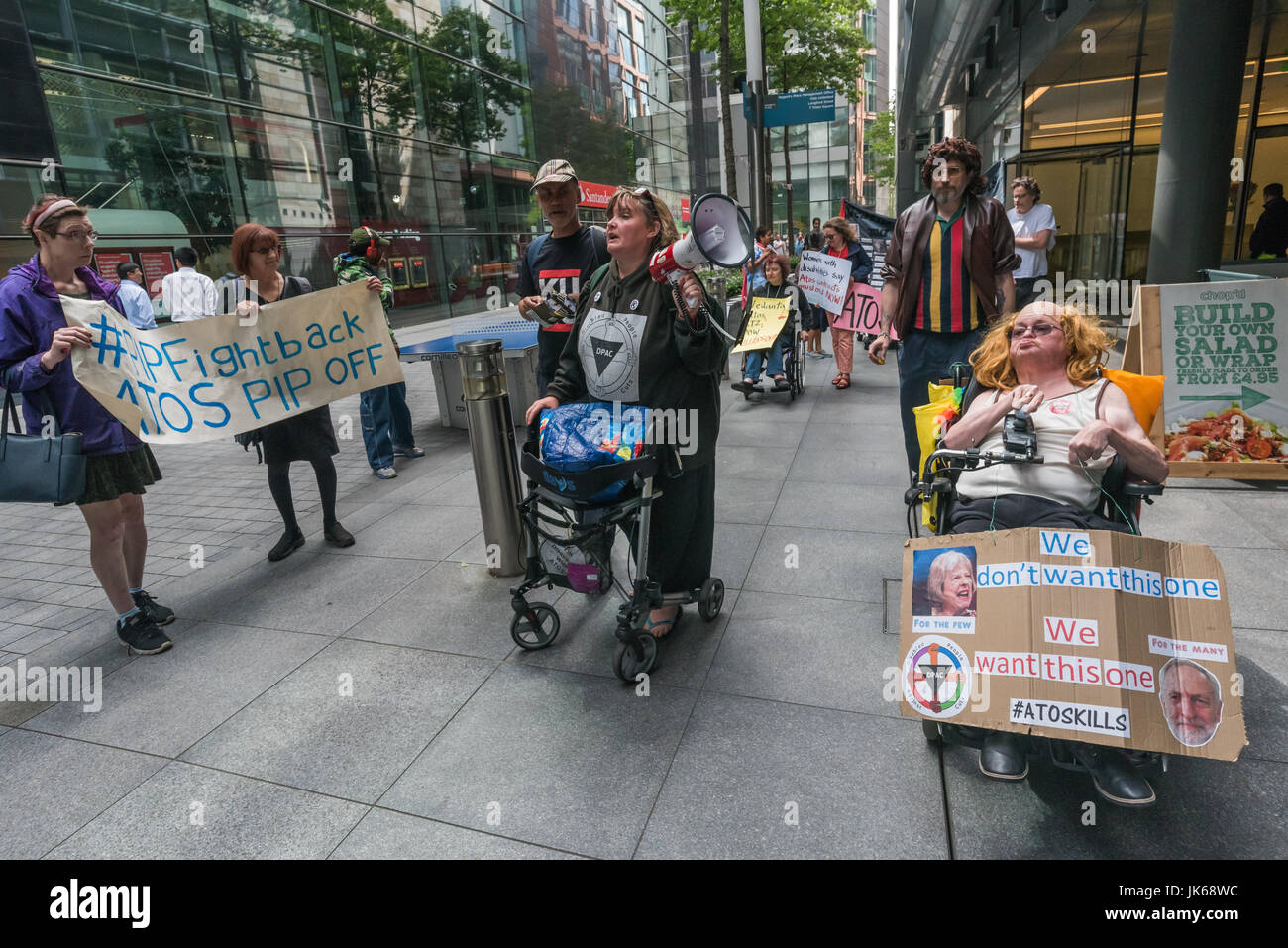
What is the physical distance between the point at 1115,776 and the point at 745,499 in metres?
3.29

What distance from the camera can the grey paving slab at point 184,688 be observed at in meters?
3.05

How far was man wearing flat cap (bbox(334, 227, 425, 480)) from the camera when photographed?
6.15m

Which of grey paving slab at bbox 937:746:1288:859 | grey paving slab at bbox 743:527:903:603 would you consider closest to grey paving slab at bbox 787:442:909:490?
grey paving slab at bbox 743:527:903:603

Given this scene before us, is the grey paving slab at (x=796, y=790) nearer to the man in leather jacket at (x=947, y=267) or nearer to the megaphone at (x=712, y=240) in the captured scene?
the megaphone at (x=712, y=240)

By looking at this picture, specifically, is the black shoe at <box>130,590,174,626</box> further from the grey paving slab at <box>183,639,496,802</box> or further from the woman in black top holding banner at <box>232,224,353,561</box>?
the grey paving slab at <box>183,639,496,802</box>

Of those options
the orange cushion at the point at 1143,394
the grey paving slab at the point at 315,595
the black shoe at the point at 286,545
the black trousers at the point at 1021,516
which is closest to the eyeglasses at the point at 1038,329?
the orange cushion at the point at 1143,394

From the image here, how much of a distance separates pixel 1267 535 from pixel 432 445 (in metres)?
6.35

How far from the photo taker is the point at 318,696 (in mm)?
3215

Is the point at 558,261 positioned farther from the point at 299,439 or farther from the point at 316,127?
the point at 316,127

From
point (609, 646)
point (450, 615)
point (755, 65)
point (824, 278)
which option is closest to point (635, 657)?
point (609, 646)

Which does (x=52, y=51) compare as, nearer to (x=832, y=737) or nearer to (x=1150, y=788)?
(x=832, y=737)

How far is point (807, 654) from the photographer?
328 centimetres

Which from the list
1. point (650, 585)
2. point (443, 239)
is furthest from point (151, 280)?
point (650, 585)

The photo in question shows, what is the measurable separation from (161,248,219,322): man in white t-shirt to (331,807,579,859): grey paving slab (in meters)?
8.74
